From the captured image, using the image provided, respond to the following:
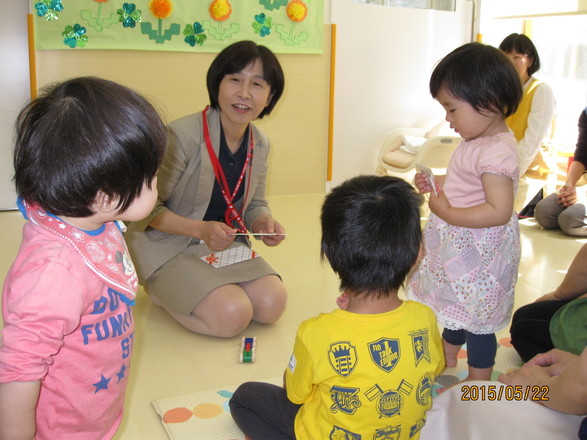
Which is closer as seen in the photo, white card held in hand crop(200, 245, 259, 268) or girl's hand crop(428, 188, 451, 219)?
girl's hand crop(428, 188, 451, 219)

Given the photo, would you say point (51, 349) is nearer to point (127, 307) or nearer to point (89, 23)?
point (127, 307)

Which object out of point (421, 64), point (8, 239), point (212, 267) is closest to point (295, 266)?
point (212, 267)

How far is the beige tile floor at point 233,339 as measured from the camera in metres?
1.65

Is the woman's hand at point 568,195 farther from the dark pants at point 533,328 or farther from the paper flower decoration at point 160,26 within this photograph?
the paper flower decoration at point 160,26

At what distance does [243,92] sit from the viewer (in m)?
1.99

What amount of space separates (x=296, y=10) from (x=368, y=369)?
120 inches

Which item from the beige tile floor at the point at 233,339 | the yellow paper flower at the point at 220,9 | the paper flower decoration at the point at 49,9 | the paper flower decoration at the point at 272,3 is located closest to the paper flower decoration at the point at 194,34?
the yellow paper flower at the point at 220,9

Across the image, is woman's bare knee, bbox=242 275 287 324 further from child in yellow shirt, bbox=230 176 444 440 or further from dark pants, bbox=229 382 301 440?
child in yellow shirt, bbox=230 176 444 440

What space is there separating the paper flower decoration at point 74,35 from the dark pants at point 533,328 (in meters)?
2.54

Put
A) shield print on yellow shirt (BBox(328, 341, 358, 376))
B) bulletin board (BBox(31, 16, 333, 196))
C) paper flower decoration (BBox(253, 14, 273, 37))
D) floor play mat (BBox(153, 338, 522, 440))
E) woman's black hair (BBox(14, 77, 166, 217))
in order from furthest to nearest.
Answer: paper flower decoration (BBox(253, 14, 273, 37))
bulletin board (BBox(31, 16, 333, 196))
floor play mat (BBox(153, 338, 522, 440))
shield print on yellow shirt (BBox(328, 341, 358, 376))
woman's black hair (BBox(14, 77, 166, 217))

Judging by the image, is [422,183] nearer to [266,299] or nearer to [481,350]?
[481,350]

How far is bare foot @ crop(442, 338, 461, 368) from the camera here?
5.81 ft

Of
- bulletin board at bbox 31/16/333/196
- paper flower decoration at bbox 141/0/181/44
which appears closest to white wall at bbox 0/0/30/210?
bulletin board at bbox 31/16/333/196

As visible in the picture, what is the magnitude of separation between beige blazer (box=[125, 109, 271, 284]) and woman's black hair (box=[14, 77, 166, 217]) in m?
1.14
